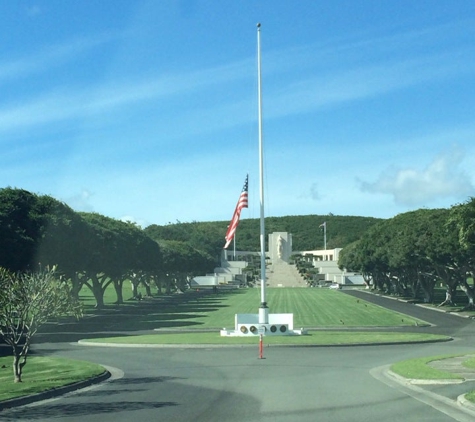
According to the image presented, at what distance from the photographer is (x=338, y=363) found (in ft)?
90.2

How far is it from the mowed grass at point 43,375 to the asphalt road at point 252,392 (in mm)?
904

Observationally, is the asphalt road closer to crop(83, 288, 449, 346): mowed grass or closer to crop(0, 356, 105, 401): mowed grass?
crop(0, 356, 105, 401): mowed grass

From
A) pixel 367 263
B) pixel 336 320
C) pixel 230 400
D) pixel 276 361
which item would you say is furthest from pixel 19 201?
pixel 367 263

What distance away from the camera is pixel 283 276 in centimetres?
16988

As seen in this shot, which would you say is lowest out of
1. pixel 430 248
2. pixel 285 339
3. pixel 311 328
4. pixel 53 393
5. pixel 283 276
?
pixel 53 393

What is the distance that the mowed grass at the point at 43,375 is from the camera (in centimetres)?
1983

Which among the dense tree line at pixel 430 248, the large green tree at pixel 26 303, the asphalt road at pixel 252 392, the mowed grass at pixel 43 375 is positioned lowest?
the asphalt road at pixel 252 392

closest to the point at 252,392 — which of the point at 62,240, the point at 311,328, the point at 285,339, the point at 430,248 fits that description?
the point at 285,339

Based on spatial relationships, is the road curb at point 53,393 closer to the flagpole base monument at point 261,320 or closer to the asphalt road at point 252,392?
the asphalt road at point 252,392

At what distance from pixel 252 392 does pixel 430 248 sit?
159 ft

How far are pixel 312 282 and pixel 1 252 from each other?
4618 inches

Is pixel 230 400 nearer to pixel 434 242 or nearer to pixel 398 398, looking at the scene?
pixel 398 398

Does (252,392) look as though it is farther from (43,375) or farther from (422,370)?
(43,375)

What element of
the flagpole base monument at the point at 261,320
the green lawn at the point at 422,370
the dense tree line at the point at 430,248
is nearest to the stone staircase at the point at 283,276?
the dense tree line at the point at 430,248
